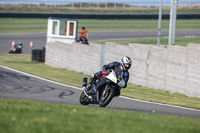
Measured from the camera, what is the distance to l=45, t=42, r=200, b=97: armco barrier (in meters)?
16.6

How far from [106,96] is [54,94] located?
15.2 feet

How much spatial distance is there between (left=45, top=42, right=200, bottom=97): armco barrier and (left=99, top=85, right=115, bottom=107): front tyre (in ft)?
20.4

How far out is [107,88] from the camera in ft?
35.8

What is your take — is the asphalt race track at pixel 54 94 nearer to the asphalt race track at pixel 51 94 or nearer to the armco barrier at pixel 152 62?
the asphalt race track at pixel 51 94

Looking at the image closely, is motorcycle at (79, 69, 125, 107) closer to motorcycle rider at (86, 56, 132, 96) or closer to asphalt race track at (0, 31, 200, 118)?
motorcycle rider at (86, 56, 132, 96)

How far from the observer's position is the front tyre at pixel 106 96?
10781 millimetres

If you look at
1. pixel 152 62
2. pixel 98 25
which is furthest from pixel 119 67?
pixel 98 25

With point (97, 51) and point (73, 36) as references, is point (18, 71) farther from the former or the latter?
point (73, 36)

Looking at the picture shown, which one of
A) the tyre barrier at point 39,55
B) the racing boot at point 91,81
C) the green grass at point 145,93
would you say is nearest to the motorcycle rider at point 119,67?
the racing boot at point 91,81

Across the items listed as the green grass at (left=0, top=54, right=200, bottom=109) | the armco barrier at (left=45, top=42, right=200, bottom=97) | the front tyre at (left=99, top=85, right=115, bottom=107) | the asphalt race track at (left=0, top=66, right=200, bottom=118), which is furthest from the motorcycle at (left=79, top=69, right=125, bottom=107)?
the armco barrier at (left=45, top=42, right=200, bottom=97)

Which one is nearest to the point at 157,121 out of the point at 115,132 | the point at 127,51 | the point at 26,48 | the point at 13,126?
the point at 115,132

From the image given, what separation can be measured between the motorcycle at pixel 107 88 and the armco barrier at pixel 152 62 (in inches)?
238

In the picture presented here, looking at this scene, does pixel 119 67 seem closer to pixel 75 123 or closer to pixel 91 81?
pixel 91 81

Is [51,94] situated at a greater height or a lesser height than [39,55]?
lesser
